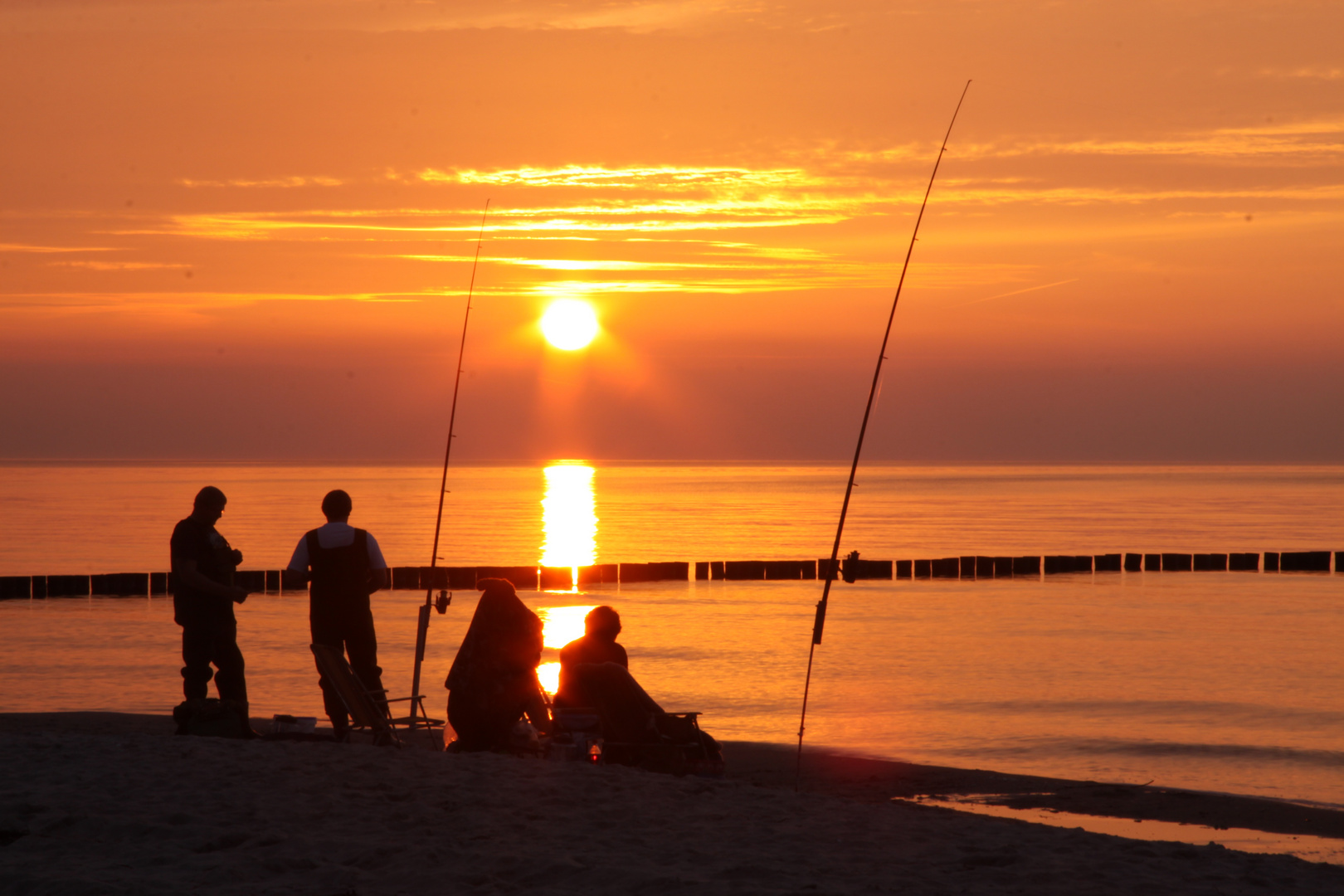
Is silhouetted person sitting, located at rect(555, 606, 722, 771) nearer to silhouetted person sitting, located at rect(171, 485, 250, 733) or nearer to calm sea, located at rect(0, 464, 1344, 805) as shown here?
silhouetted person sitting, located at rect(171, 485, 250, 733)

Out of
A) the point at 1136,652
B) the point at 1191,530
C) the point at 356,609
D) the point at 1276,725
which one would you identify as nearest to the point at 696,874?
the point at 356,609

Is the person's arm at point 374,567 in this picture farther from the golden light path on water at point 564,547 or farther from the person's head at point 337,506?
the golden light path on water at point 564,547

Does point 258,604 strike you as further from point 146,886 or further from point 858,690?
point 146,886

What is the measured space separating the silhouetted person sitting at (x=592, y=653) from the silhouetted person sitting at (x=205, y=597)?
2201 mm

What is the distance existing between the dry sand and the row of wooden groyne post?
20377 millimetres

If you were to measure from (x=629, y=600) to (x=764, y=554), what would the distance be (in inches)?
519

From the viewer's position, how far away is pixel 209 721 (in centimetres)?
835

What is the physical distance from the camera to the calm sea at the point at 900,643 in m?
13.4

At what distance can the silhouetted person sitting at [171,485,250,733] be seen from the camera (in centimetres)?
812

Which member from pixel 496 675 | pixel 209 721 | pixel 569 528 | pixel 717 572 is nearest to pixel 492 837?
Answer: pixel 496 675

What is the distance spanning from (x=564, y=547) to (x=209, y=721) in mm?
35067

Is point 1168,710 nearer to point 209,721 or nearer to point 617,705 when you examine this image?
point 617,705

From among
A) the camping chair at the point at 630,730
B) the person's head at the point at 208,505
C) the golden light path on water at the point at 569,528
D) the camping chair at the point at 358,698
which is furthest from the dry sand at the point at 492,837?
the golden light path on water at the point at 569,528

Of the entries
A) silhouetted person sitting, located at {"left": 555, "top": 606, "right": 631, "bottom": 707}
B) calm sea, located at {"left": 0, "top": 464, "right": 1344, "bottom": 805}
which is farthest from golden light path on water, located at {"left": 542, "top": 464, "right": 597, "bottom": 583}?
silhouetted person sitting, located at {"left": 555, "top": 606, "right": 631, "bottom": 707}
